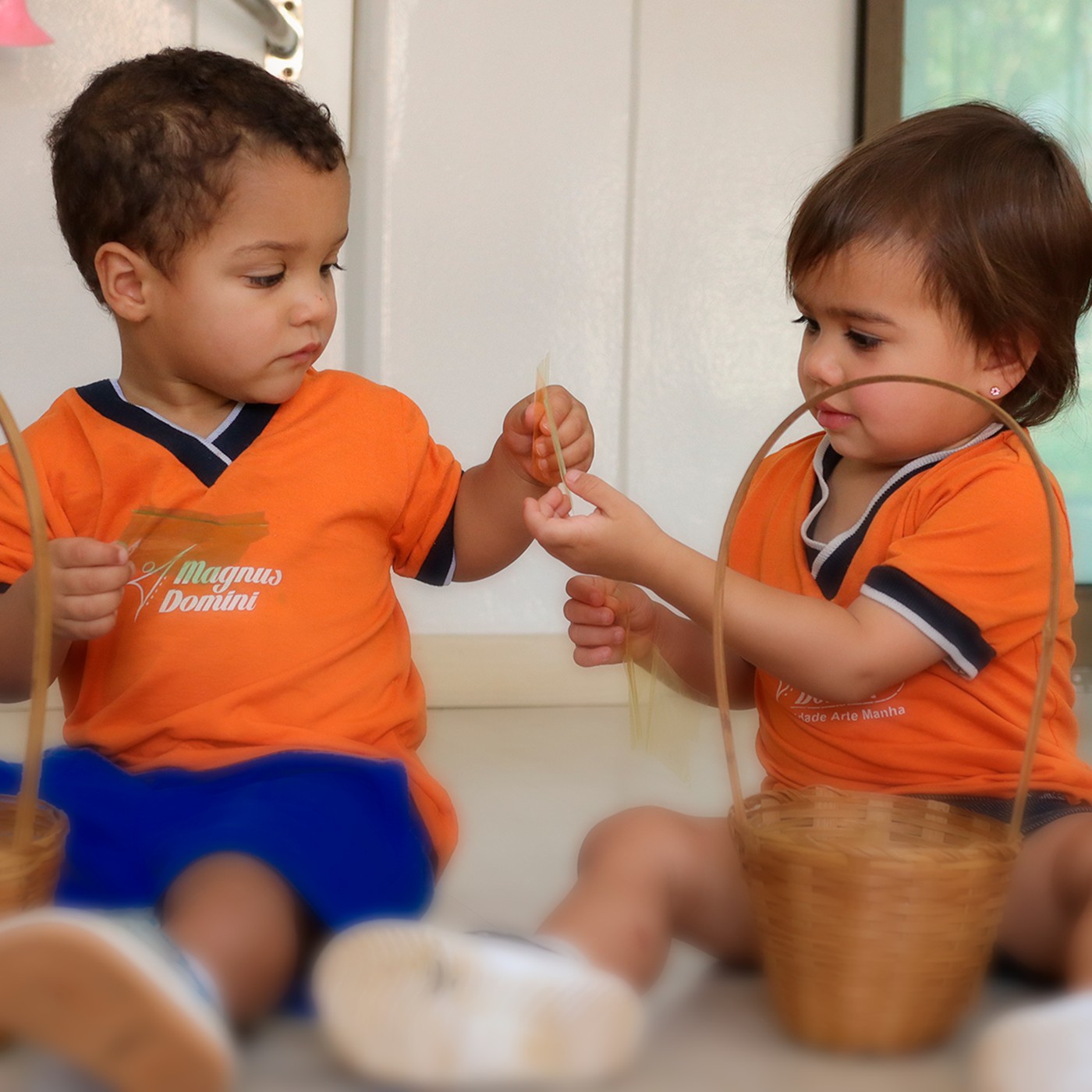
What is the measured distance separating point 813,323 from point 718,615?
33 centimetres

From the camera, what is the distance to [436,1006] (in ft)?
2.11

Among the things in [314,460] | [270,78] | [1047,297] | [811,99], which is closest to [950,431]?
[1047,297]

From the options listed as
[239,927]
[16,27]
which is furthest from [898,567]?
[16,27]

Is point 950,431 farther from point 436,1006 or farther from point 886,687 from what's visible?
point 436,1006

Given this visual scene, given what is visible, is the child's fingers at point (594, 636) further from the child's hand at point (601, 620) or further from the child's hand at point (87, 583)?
the child's hand at point (87, 583)

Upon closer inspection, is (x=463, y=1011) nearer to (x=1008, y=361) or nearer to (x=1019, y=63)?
(x=1008, y=361)

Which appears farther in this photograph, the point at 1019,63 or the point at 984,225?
the point at 1019,63

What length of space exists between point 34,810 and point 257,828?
13 centimetres

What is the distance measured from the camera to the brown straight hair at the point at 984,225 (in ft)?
3.19

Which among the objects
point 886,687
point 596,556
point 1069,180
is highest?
point 1069,180

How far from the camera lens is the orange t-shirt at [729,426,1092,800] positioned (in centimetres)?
91

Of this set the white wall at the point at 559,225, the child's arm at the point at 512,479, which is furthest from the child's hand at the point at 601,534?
the white wall at the point at 559,225

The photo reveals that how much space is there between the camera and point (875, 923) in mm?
722

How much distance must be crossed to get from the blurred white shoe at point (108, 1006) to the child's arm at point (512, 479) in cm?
47
